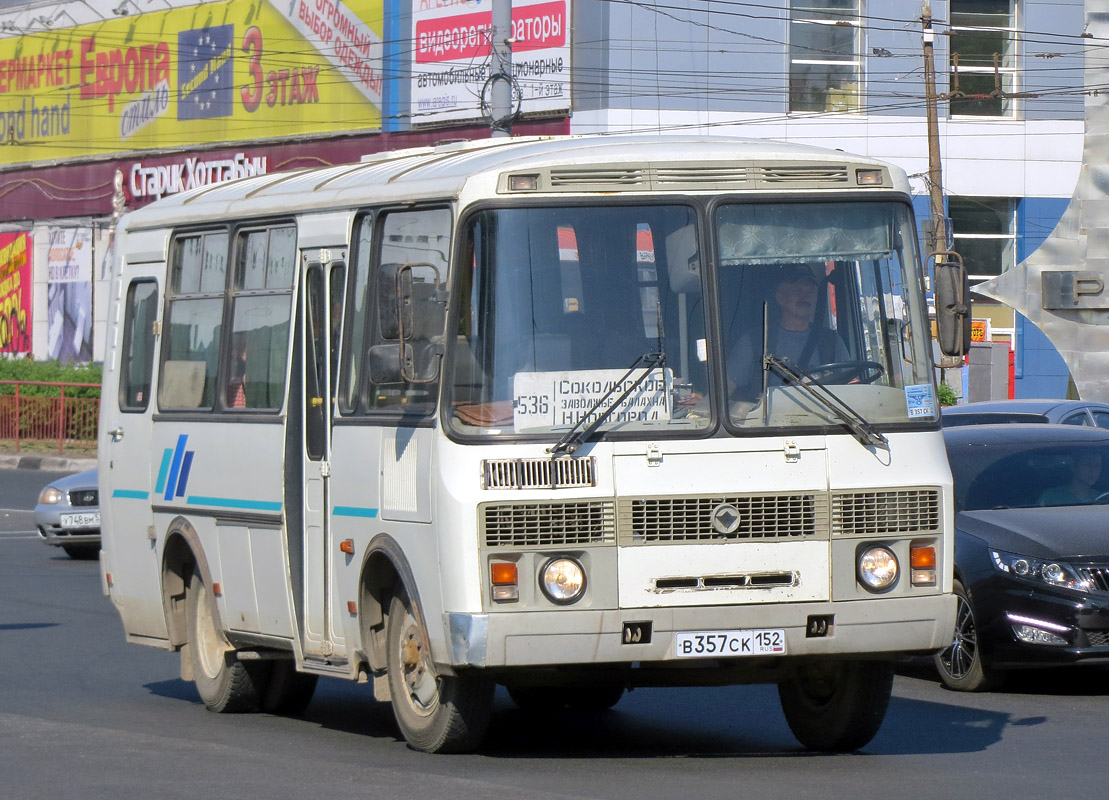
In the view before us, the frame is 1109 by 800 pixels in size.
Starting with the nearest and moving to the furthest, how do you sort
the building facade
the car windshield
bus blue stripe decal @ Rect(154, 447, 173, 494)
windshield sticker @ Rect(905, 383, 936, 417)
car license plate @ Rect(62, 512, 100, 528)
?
windshield sticker @ Rect(905, 383, 936, 417), bus blue stripe decal @ Rect(154, 447, 173, 494), the car windshield, car license plate @ Rect(62, 512, 100, 528), the building facade

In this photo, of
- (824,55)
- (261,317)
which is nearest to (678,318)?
(261,317)

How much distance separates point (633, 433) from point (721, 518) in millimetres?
494

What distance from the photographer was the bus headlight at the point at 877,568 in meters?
8.03

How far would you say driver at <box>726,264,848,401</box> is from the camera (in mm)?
8078

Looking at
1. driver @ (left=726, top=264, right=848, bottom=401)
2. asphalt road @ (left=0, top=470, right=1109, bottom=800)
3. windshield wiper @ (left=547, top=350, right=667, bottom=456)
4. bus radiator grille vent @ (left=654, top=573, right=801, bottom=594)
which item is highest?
driver @ (left=726, top=264, right=848, bottom=401)

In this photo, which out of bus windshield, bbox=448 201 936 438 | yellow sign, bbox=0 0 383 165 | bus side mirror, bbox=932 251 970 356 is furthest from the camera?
yellow sign, bbox=0 0 383 165

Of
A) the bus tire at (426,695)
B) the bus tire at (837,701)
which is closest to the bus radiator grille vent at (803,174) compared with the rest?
the bus tire at (837,701)

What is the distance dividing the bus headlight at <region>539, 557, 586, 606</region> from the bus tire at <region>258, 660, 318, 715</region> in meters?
3.08

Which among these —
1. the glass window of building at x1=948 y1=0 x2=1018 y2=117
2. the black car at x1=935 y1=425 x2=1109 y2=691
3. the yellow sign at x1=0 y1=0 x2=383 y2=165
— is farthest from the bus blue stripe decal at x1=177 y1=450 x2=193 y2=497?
the yellow sign at x1=0 y1=0 x2=383 y2=165

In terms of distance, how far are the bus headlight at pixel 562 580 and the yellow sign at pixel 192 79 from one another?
1396 inches

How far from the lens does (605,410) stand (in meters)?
7.85

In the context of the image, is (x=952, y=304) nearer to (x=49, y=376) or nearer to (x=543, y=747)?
(x=543, y=747)

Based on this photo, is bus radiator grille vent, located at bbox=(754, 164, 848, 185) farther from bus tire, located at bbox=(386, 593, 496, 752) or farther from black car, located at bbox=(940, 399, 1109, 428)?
black car, located at bbox=(940, 399, 1109, 428)

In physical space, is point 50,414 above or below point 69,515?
above
